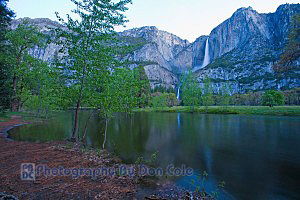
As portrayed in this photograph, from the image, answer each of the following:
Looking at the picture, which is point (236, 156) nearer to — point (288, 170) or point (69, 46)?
point (288, 170)

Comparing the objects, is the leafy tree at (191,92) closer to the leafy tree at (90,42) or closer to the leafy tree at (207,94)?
the leafy tree at (207,94)

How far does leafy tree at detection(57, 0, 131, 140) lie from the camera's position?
40.9 ft

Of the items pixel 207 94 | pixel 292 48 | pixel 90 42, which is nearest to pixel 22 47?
pixel 90 42

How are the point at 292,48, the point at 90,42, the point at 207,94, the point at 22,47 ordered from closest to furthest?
the point at 90,42 → the point at 292,48 → the point at 22,47 → the point at 207,94

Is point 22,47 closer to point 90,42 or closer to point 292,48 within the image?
point 90,42

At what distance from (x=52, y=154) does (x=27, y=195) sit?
546 centimetres

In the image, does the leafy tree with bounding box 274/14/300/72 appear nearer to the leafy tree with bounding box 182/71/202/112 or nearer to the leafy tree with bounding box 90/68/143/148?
the leafy tree with bounding box 90/68/143/148

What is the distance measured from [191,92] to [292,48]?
195 ft

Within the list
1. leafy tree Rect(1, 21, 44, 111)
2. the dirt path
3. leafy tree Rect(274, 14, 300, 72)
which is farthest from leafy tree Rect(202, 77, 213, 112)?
the dirt path

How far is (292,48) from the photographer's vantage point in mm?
18172

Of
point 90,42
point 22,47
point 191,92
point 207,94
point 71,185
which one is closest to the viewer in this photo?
point 71,185

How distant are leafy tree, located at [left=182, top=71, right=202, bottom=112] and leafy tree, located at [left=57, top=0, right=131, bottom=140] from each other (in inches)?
2578

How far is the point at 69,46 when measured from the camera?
12.8 m

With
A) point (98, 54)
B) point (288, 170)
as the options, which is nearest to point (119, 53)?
point (98, 54)
